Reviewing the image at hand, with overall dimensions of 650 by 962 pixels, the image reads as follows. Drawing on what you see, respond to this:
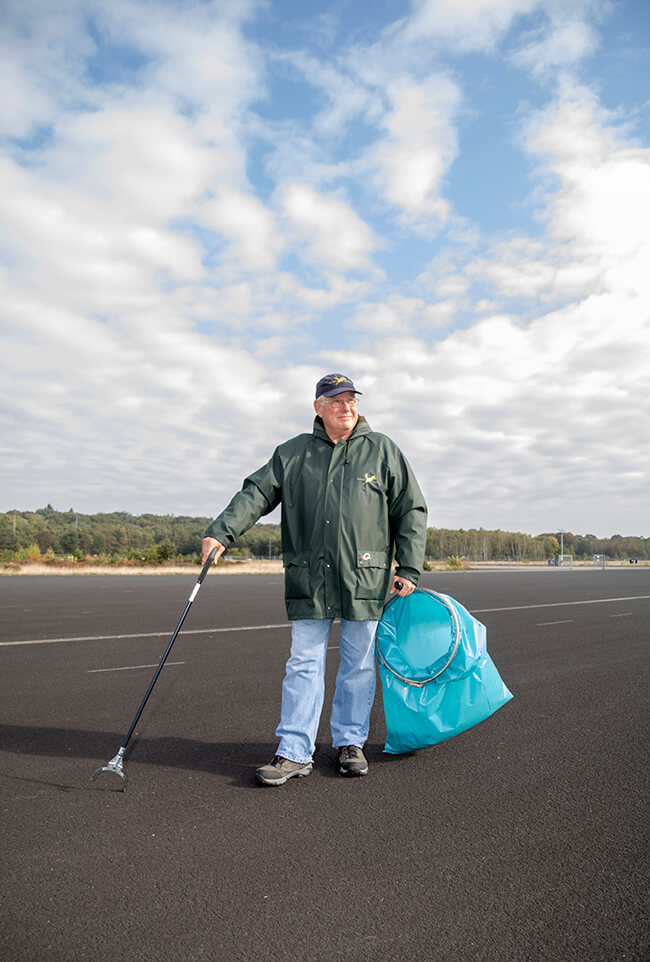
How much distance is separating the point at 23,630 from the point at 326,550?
8753mm

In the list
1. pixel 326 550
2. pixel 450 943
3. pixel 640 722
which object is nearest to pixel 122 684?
pixel 326 550

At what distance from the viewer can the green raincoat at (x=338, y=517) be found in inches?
163

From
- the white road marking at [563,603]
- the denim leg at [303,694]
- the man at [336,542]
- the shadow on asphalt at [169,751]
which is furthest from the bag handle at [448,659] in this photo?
the white road marking at [563,603]

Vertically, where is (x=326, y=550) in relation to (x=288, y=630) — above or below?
above

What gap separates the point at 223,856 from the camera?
281cm

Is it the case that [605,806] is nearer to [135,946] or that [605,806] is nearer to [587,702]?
[135,946]

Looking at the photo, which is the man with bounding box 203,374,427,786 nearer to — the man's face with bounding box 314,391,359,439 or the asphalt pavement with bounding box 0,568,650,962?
the man's face with bounding box 314,391,359,439

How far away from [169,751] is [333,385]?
2.56 m

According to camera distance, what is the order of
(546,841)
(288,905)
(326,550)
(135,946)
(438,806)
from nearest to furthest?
(135,946) < (288,905) < (546,841) < (438,806) < (326,550)

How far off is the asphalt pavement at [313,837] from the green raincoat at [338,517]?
1.04 meters

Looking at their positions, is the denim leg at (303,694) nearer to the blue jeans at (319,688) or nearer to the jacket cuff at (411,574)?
the blue jeans at (319,688)

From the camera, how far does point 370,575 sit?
13.7 ft

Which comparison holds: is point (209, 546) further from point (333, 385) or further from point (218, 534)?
point (333, 385)

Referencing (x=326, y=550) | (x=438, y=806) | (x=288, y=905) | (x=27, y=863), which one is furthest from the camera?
(x=326, y=550)
